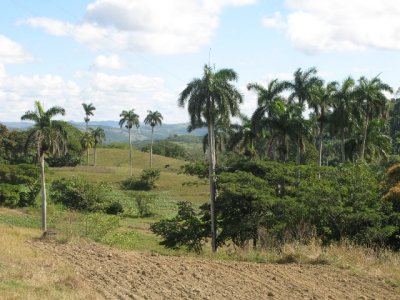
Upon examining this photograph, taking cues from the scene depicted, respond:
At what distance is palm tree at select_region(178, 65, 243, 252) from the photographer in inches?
1357

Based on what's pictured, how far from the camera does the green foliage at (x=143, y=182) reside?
9125 centimetres

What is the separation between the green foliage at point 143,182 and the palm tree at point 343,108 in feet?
158

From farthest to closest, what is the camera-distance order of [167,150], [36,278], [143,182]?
[167,150] → [143,182] → [36,278]

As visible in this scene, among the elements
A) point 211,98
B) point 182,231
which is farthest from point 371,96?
point 182,231

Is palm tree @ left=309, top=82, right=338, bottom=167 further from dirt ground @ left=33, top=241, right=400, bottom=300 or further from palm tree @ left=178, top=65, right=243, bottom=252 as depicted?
dirt ground @ left=33, top=241, right=400, bottom=300

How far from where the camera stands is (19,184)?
2447 inches

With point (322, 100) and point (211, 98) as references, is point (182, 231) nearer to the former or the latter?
point (211, 98)

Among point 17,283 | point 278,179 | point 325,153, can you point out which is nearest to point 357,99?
point 278,179

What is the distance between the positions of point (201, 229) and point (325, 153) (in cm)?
7821

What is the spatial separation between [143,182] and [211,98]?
59219 millimetres

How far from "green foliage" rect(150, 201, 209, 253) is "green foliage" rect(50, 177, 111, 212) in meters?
32.9

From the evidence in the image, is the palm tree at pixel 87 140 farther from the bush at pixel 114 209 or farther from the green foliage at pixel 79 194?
the bush at pixel 114 209

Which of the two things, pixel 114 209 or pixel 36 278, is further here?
pixel 114 209

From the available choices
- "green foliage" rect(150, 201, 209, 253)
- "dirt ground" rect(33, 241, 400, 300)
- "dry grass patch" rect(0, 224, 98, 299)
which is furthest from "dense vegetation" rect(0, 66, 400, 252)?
"dry grass patch" rect(0, 224, 98, 299)
